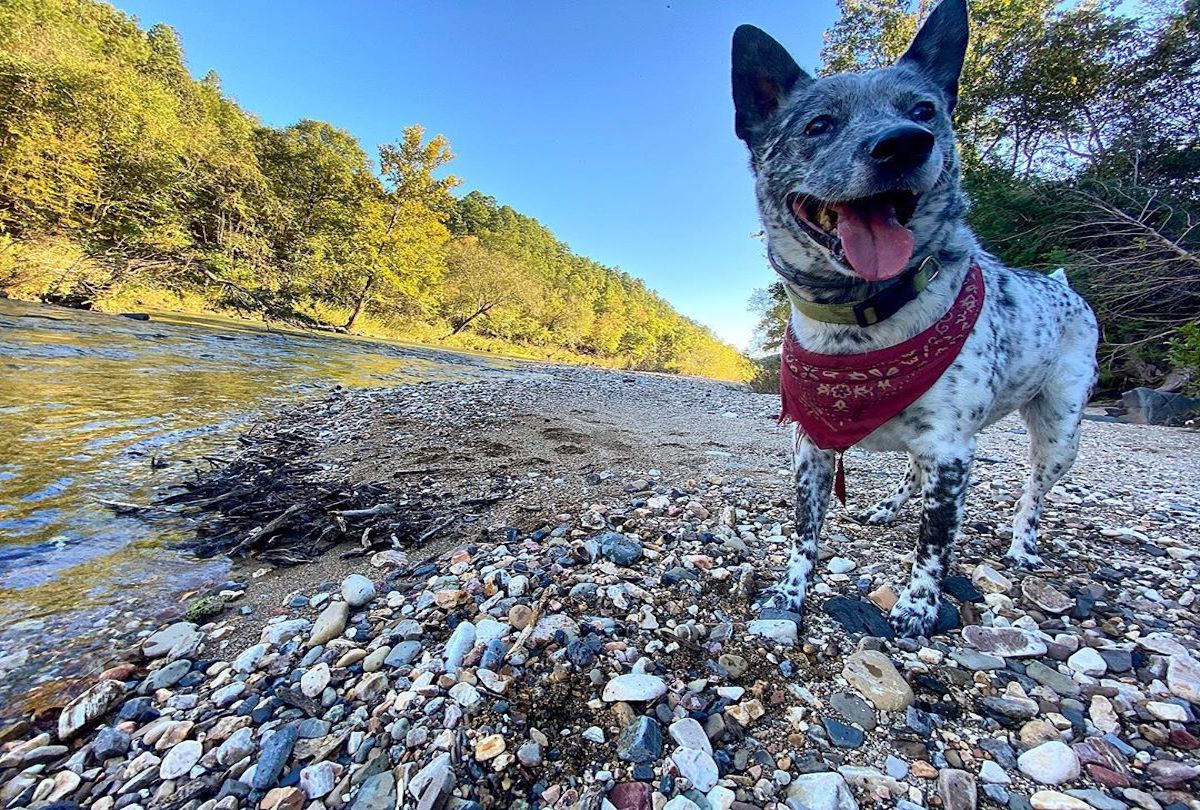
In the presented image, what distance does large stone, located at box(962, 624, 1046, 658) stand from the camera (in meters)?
2.10

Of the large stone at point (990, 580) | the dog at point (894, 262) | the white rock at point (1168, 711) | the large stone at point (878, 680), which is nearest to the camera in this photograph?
the white rock at point (1168, 711)

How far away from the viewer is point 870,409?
240cm

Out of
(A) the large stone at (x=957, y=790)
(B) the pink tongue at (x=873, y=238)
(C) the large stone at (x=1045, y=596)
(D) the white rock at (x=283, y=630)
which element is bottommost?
(D) the white rock at (x=283, y=630)

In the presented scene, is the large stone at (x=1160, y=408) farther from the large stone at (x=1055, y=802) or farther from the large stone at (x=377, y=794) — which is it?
the large stone at (x=377, y=794)

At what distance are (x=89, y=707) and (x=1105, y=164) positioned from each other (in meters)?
25.4

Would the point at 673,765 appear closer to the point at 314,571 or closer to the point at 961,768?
the point at 961,768

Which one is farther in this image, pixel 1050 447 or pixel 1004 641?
pixel 1050 447

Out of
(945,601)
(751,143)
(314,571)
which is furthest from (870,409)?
(314,571)

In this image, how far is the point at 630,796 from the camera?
146 centimetres

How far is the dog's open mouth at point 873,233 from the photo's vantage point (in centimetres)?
211

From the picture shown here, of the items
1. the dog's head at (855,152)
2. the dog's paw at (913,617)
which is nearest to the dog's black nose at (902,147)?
the dog's head at (855,152)

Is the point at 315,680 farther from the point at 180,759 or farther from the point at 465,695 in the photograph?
the point at 465,695

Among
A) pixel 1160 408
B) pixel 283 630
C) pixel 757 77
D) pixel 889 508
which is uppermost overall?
pixel 757 77

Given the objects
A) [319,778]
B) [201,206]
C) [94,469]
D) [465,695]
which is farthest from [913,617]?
[201,206]
